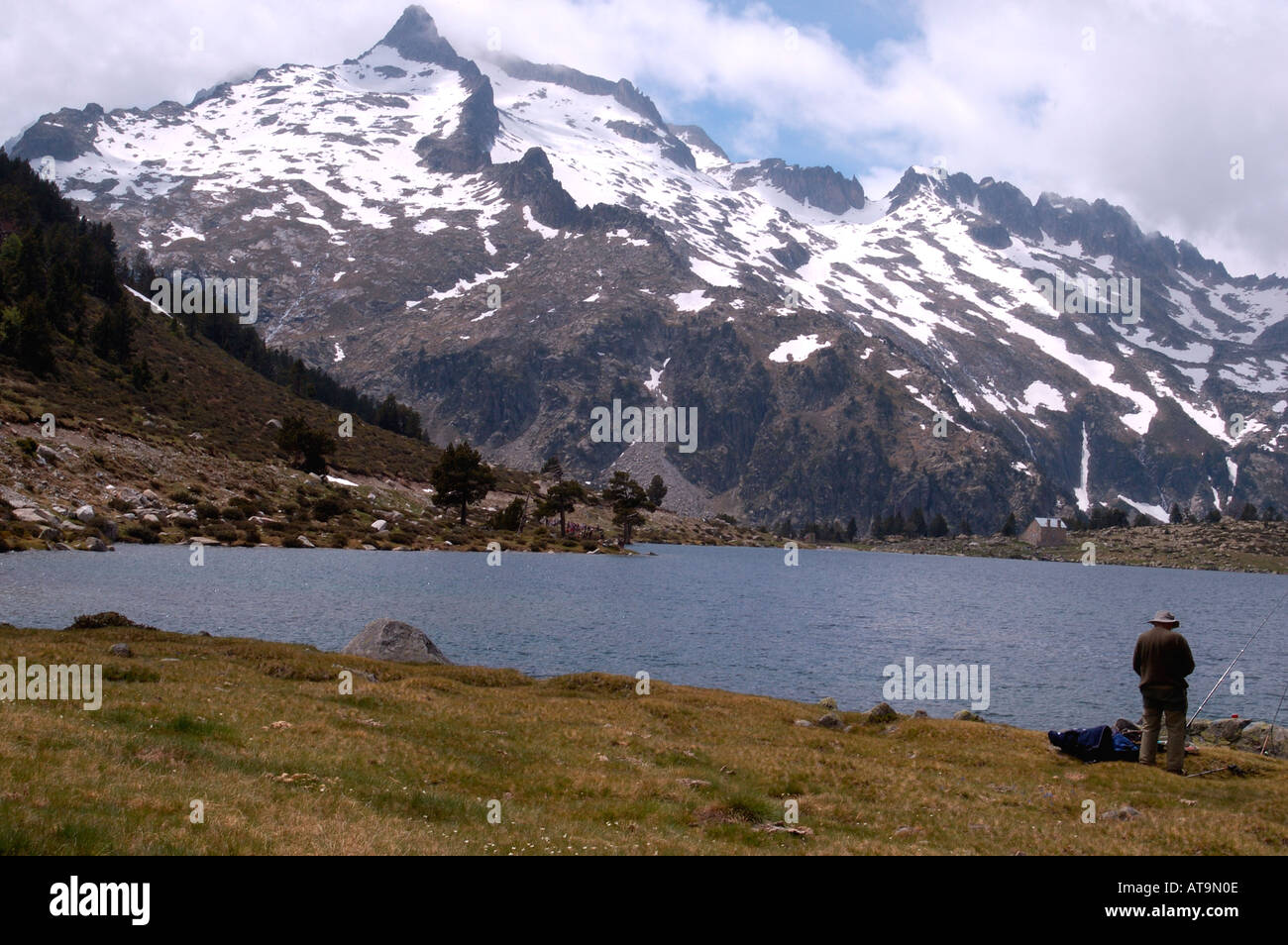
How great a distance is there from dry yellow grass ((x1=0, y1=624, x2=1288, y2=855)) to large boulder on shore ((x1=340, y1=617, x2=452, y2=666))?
8.87m

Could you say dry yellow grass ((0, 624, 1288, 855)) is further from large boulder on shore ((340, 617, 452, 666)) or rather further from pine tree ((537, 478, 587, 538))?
pine tree ((537, 478, 587, 538))

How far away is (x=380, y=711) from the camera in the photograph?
2900 centimetres

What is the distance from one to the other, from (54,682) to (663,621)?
61353 mm

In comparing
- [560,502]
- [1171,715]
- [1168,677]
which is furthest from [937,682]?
[560,502]

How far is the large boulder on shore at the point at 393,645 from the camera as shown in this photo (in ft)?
155

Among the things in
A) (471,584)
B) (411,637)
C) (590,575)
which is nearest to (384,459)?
(590,575)

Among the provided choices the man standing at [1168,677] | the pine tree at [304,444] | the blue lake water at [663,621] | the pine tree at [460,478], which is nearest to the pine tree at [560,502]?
the pine tree at [460,478]

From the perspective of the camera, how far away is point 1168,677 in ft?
94.1
